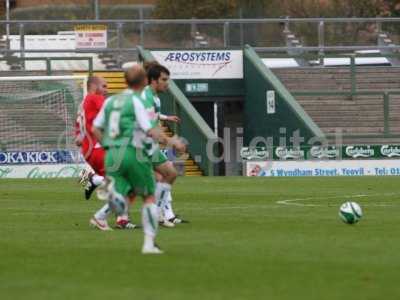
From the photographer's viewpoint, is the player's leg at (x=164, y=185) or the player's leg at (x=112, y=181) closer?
the player's leg at (x=112, y=181)

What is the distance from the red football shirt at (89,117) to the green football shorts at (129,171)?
4377 mm

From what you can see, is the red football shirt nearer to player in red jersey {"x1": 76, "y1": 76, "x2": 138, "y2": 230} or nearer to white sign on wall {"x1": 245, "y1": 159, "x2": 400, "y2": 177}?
Answer: player in red jersey {"x1": 76, "y1": 76, "x2": 138, "y2": 230}

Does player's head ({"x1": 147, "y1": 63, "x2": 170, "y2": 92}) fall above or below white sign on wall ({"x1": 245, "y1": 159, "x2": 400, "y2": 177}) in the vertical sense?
above

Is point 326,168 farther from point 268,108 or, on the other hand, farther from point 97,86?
point 97,86

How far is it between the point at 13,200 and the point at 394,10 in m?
42.6

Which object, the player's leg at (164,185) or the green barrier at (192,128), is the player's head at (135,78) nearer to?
the player's leg at (164,185)

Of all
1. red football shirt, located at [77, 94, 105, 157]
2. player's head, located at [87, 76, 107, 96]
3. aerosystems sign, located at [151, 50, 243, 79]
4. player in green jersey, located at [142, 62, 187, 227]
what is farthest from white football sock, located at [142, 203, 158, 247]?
aerosystems sign, located at [151, 50, 243, 79]

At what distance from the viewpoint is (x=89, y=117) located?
17.8m

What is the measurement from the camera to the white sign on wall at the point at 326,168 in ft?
114

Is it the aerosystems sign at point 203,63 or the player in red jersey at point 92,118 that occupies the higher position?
the player in red jersey at point 92,118

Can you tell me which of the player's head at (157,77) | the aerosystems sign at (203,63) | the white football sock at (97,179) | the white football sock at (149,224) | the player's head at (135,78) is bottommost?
the aerosystems sign at (203,63)

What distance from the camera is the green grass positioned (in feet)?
33.8

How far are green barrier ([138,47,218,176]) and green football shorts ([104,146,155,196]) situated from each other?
22883mm

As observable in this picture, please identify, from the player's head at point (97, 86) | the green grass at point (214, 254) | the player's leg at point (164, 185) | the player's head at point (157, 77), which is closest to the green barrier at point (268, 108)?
the green grass at point (214, 254)
